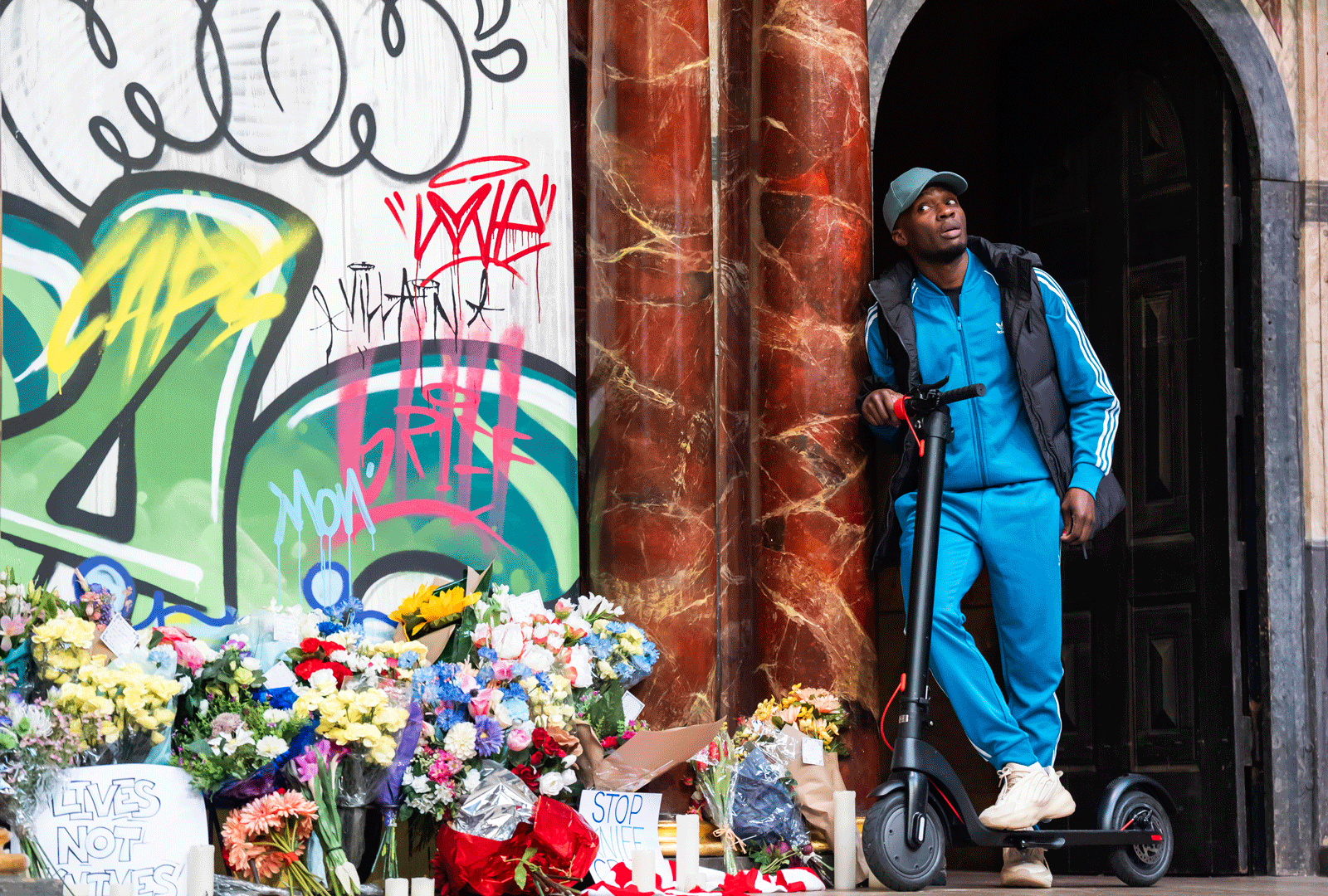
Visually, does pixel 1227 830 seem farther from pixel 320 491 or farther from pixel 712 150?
pixel 320 491

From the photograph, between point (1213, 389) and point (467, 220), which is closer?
point (467, 220)

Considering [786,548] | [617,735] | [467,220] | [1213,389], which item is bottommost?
[617,735]

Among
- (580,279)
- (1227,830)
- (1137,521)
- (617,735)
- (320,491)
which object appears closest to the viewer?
(617,735)

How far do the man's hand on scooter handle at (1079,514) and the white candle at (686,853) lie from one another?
1.66 metres

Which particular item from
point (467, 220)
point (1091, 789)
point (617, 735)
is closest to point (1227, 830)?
point (1091, 789)

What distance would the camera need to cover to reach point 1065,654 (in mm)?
6980

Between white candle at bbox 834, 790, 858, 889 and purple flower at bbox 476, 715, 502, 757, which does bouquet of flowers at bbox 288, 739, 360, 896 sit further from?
white candle at bbox 834, 790, 858, 889

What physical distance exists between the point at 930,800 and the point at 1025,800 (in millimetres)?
375

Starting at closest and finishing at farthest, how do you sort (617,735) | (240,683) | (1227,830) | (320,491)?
(240,683) < (617,735) < (320,491) < (1227,830)

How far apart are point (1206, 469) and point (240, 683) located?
411 centimetres

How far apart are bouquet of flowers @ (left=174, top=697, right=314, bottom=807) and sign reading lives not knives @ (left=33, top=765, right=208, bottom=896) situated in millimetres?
66

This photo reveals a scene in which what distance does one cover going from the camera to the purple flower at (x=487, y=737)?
13.9ft

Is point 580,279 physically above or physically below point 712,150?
below

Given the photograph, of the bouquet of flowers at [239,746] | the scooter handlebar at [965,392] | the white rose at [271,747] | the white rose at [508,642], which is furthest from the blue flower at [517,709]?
the scooter handlebar at [965,392]
